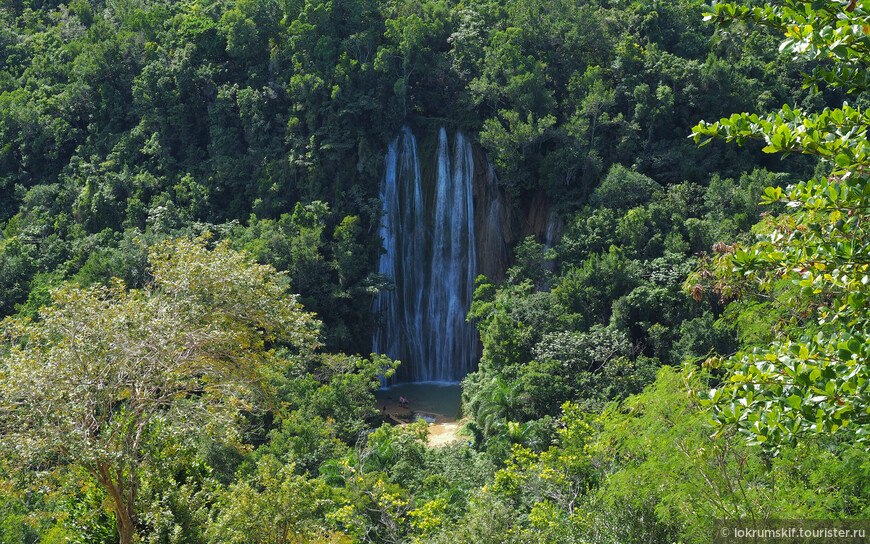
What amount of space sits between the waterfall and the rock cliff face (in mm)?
36

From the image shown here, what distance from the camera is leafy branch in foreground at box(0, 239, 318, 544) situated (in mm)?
8805

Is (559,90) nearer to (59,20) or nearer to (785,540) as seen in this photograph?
(785,540)

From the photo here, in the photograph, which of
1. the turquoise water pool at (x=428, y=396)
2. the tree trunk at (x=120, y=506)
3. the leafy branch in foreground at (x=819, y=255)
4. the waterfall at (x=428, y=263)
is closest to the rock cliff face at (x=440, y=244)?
the waterfall at (x=428, y=263)

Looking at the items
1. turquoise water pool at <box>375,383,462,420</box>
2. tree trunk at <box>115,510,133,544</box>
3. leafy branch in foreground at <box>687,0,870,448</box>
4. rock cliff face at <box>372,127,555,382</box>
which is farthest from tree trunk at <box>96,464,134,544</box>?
rock cliff face at <box>372,127,555,382</box>

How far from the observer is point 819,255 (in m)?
4.77

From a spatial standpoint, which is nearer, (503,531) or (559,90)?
(503,531)

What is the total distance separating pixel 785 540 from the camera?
7574mm

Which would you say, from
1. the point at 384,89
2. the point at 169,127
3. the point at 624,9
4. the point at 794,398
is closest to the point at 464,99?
the point at 384,89

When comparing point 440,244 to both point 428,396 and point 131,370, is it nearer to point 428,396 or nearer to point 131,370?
point 428,396

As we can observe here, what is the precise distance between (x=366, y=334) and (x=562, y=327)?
814 cm

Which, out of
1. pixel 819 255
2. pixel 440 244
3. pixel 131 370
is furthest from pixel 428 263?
pixel 819 255

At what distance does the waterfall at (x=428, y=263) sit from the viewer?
2625 centimetres

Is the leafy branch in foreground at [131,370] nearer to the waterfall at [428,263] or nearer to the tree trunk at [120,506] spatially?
the tree trunk at [120,506]

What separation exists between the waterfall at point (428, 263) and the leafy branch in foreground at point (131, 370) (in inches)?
555
